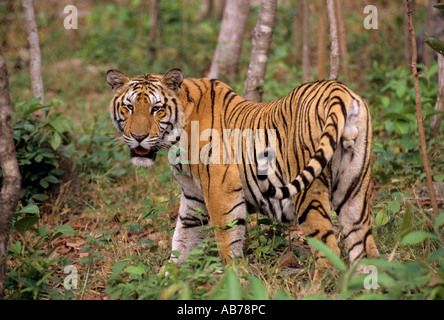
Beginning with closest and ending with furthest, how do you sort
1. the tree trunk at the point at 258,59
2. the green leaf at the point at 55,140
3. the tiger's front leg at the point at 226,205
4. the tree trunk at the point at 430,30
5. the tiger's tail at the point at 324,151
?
the tiger's tail at the point at 324,151 < the tiger's front leg at the point at 226,205 < the green leaf at the point at 55,140 < the tree trunk at the point at 258,59 < the tree trunk at the point at 430,30

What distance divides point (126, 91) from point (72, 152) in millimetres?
2308

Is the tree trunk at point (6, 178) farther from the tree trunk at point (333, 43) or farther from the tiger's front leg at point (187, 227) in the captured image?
the tree trunk at point (333, 43)

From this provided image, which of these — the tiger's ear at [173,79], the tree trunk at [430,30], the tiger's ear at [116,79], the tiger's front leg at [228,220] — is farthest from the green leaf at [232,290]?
the tree trunk at [430,30]

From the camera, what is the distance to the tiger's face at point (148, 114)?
12.7ft

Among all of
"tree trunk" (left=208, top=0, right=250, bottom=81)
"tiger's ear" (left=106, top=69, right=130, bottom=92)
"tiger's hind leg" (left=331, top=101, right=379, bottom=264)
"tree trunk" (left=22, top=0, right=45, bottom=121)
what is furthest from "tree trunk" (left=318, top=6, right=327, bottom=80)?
"tiger's hind leg" (left=331, top=101, right=379, bottom=264)

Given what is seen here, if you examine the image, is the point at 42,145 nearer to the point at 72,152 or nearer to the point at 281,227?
the point at 72,152

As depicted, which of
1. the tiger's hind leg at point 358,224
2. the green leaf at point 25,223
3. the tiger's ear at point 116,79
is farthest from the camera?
the tiger's ear at point 116,79

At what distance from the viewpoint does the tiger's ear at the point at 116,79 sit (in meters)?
4.08

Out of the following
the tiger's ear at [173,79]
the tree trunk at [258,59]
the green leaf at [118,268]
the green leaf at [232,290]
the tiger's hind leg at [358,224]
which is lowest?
the green leaf at [118,268]

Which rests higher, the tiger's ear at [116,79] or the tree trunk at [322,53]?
the tree trunk at [322,53]

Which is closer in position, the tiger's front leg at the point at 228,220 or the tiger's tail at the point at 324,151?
the tiger's tail at the point at 324,151

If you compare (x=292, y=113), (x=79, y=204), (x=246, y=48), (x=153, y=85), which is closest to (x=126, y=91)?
(x=153, y=85)

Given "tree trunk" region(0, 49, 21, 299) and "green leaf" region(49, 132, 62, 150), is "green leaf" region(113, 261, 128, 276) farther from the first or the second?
"green leaf" region(49, 132, 62, 150)

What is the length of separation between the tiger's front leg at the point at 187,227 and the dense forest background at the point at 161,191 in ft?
0.41
